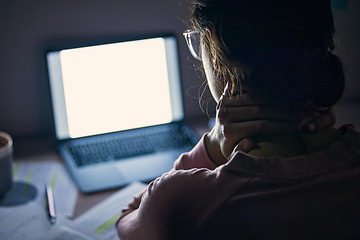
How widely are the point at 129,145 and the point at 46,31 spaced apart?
422 millimetres

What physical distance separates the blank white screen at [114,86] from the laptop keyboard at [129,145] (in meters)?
0.04

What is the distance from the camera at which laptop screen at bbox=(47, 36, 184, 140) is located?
1358 mm

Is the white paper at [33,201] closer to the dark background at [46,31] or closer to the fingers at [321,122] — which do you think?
the dark background at [46,31]

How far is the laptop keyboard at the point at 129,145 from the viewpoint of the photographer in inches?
51.5

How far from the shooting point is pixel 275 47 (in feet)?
1.98

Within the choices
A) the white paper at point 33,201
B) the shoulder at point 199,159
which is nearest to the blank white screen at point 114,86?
the white paper at point 33,201

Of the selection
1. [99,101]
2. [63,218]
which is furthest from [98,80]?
[63,218]

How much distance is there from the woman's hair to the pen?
57cm

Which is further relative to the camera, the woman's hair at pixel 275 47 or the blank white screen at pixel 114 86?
the blank white screen at pixel 114 86

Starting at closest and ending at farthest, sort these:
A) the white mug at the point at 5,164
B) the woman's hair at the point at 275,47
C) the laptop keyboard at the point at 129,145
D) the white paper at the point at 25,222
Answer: the woman's hair at the point at 275,47, the white paper at the point at 25,222, the white mug at the point at 5,164, the laptop keyboard at the point at 129,145

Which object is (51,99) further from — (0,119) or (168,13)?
(168,13)

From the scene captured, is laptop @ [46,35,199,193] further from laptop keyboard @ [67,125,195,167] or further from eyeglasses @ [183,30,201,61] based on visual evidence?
eyeglasses @ [183,30,201,61]

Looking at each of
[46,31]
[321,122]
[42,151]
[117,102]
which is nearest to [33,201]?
[42,151]

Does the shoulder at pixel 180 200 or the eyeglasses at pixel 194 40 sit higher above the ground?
the eyeglasses at pixel 194 40
